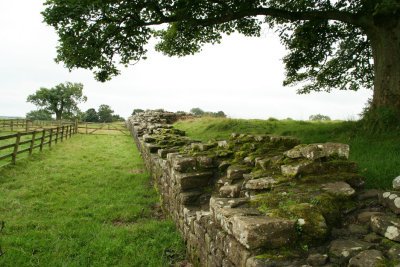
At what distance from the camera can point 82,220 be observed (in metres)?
5.06

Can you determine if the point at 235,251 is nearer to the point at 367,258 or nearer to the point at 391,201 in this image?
the point at 367,258

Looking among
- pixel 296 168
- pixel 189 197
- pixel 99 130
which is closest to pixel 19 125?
pixel 99 130

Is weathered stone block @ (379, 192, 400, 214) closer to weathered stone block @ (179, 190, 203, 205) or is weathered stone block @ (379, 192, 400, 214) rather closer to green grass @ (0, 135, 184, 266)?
weathered stone block @ (179, 190, 203, 205)

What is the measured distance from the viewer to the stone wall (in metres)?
Answer: 2.12

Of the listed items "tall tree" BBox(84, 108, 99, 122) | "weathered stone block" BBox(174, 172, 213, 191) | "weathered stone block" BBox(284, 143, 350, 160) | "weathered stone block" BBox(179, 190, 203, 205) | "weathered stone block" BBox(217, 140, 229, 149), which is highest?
"tall tree" BBox(84, 108, 99, 122)

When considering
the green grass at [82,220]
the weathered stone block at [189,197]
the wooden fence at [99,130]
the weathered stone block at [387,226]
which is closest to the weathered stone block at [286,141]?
the weathered stone block at [189,197]

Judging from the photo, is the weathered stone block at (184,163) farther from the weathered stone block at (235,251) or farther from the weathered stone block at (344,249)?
the weathered stone block at (344,249)

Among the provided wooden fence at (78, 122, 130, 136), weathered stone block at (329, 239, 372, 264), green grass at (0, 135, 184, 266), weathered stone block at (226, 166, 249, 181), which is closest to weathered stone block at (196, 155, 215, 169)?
weathered stone block at (226, 166, 249, 181)

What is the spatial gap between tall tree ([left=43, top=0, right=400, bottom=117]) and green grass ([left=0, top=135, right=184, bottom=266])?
14.3 feet

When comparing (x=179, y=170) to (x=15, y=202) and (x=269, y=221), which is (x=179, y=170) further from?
(x=15, y=202)

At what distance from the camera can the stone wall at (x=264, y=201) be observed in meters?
2.12

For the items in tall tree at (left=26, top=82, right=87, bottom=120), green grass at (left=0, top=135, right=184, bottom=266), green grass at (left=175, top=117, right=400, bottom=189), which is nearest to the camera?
green grass at (left=175, top=117, right=400, bottom=189)

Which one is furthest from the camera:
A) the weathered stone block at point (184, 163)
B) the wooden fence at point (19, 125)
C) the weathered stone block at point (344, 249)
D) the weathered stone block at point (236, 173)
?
the wooden fence at point (19, 125)

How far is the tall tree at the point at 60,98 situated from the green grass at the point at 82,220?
2458 inches
